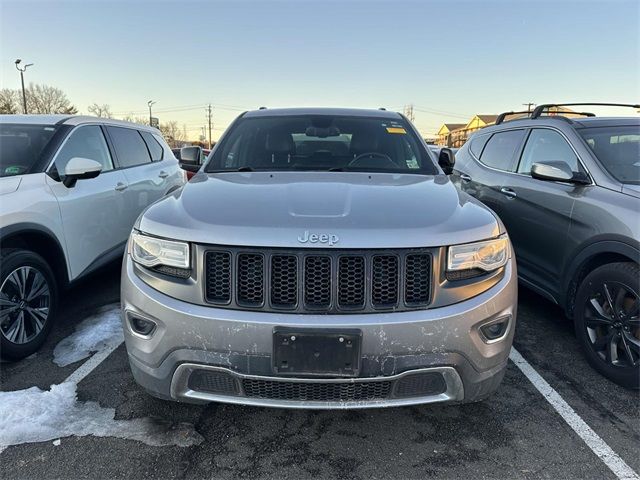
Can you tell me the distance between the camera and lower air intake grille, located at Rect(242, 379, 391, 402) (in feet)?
6.95

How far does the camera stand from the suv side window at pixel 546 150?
389cm

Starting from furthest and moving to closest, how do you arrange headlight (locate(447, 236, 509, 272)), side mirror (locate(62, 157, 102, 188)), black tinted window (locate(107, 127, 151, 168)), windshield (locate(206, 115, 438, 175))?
1. black tinted window (locate(107, 127, 151, 168))
2. side mirror (locate(62, 157, 102, 188))
3. windshield (locate(206, 115, 438, 175))
4. headlight (locate(447, 236, 509, 272))

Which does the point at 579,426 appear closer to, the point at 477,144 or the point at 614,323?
the point at 614,323

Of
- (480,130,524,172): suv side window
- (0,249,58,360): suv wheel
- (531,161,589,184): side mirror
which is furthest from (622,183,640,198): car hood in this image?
(0,249,58,360): suv wheel

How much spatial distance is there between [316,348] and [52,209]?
9.02 feet

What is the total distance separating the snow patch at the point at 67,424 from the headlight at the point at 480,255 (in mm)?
1662

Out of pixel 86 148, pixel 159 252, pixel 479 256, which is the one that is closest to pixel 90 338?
pixel 86 148

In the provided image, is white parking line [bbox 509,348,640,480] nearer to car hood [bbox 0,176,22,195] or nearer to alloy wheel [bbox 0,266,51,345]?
alloy wheel [bbox 0,266,51,345]

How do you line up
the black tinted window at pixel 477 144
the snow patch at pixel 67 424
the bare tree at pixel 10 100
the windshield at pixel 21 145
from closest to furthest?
the snow patch at pixel 67 424 → the windshield at pixel 21 145 → the black tinted window at pixel 477 144 → the bare tree at pixel 10 100

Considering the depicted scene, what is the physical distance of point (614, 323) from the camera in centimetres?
318

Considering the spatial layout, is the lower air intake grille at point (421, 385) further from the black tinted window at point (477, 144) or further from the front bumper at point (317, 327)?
the black tinted window at point (477, 144)

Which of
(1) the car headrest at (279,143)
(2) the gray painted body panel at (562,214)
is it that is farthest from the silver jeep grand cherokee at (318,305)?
(2) the gray painted body panel at (562,214)

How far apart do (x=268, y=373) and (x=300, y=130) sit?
7.34 feet

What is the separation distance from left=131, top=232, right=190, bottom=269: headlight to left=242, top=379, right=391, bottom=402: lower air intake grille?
0.66 meters
